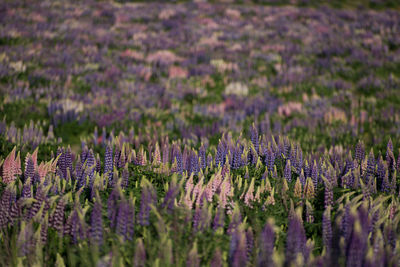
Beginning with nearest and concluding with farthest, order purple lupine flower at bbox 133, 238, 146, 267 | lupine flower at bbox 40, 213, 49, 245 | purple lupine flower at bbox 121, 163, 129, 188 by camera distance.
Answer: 1. purple lupine flower at bbox 133, 238, 146, 267
2. lupine flower at bbox 40, 213, 49, 245
3. purple lupine flower at bbox 121, 163, 129, 188

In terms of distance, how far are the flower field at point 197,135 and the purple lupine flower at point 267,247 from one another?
0.01 meters

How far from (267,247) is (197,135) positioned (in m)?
4.85

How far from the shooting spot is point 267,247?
7.45 ft

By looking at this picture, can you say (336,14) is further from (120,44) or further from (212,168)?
(212,168)

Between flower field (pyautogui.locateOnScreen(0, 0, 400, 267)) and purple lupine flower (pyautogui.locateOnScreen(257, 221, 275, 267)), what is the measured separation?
1cm

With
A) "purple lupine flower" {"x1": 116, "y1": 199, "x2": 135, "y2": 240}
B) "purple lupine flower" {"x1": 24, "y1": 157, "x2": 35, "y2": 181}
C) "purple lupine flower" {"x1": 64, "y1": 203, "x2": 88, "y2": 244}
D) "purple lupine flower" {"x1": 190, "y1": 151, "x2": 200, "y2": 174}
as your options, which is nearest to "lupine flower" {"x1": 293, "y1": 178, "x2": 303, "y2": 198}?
"purple lupine flower" {"x1": 190, "y1": 151, "x2": 200, "y2": 174}

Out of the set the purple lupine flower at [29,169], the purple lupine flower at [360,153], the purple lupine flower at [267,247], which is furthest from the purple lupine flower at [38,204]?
the purple lupine flower at [360,153]

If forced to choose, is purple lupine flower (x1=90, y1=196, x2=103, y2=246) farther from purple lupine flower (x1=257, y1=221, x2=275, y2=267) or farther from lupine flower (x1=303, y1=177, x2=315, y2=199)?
lupine flower (x1=303, y1=177, x2=315, y2=199)

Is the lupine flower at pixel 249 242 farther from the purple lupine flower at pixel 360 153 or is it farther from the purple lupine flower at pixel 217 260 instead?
the purple lupine flower at pixel 360 153

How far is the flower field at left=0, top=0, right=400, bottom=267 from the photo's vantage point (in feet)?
8.29

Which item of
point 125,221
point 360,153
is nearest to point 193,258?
point 125,221

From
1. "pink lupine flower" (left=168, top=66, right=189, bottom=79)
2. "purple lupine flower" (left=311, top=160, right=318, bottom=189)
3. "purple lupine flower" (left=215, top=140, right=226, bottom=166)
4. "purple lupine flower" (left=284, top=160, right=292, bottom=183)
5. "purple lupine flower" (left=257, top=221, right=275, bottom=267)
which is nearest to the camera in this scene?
"purple lupine flower" (left=257, top=221, right=275, bottom=267)

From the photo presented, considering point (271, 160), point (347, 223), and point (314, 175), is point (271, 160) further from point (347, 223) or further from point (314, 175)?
point (347, 223)

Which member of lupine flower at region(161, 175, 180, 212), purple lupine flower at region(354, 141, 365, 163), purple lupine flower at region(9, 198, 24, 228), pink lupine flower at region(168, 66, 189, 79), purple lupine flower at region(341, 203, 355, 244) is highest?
lupine flower at region(161, 175, 180, 212)
